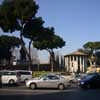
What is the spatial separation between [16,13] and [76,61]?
45892mm

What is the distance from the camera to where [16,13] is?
1834 inches

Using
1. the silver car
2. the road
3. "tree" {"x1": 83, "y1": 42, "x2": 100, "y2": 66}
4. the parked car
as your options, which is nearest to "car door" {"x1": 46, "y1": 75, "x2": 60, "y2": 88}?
the silver car

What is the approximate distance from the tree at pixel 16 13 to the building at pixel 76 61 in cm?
4030

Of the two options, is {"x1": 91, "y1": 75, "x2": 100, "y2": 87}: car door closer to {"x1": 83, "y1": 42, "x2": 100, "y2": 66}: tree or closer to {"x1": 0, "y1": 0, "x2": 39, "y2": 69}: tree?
{"x1": 0, "y1": 0, "x2": 39, "y2": 69}: tree

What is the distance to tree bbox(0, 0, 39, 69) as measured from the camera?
46312 millimetres

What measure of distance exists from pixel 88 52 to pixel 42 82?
6056 cm

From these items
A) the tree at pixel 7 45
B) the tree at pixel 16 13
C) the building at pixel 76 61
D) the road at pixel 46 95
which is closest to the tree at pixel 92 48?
the building at pixel 76 61

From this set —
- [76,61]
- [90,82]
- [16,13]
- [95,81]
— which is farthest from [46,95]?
[76,61]

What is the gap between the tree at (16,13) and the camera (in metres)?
46.3

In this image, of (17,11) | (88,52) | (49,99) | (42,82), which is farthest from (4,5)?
(88,52)

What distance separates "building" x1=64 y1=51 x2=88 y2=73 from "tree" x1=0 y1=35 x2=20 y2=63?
74.8 feet

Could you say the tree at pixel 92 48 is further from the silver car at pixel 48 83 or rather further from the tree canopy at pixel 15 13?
the silver car at pixel 48 83

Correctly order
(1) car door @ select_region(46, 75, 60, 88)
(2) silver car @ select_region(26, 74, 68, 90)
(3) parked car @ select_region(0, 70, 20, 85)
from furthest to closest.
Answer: (3) parked car @ select_region(0, 70, 20, 85)
(1) car door @ select_region(46, 75, 60, 88)
(2) silver car @ select_region(26, 74, 68, 90)

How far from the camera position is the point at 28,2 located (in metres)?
46.4
